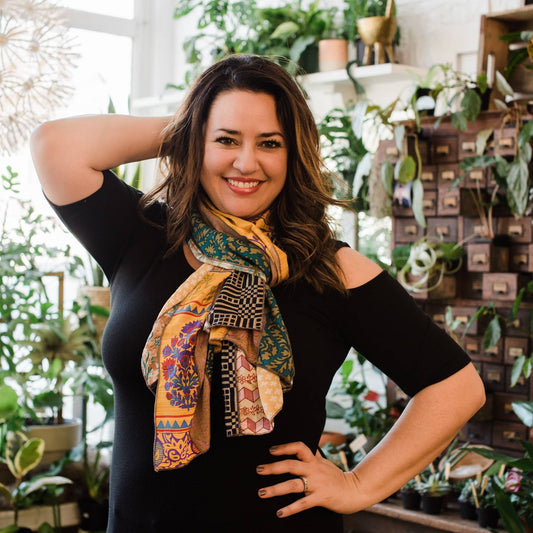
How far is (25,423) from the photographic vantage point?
293 centimetres

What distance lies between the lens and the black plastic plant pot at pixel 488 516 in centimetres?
232

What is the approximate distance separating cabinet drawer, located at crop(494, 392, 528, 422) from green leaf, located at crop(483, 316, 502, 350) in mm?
176

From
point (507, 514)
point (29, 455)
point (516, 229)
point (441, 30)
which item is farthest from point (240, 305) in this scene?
point (441, 30)

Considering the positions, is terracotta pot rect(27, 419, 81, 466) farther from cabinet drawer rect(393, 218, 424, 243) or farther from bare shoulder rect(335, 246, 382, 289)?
bare shoulder rect(335, 246, 382, 289)

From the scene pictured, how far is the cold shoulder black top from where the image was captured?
1.30m

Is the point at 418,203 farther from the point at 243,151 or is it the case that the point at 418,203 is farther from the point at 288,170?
the point at 243,151

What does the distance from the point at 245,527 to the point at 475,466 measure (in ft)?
4.85

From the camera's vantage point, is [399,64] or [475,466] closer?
[475,466]

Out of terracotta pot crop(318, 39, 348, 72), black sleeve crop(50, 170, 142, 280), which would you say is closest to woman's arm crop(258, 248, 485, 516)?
black sleeve crop(50, 170, 142, 280)

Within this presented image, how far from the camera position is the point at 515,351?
2.60 m

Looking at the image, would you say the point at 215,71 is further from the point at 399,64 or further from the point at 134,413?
the point at 399,64

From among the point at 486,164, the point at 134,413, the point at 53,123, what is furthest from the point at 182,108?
the point at 486,164

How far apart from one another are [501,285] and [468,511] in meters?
0.70

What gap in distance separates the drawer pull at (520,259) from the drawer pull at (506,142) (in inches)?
13.8
